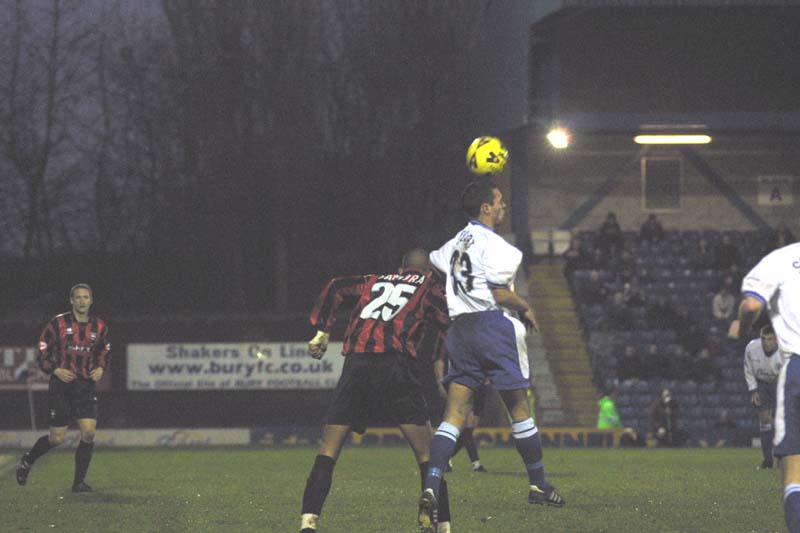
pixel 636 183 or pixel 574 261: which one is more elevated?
pixel 636 183

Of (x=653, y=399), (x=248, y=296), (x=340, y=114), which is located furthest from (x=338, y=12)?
(x=653, y=399)

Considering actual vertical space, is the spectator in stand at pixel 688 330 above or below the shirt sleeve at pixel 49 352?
below

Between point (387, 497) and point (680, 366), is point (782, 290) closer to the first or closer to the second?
point (387, 497)

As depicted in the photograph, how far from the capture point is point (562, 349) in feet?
114

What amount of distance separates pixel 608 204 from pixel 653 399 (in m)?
9.18

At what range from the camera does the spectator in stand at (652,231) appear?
123 feet

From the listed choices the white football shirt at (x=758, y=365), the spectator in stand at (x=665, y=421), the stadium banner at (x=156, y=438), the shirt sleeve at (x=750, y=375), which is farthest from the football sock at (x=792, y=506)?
the stadium banner at (x=156, y=438)

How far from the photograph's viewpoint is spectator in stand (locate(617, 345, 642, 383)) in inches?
1276

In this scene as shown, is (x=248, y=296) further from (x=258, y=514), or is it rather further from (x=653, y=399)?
(x=258, y=514)

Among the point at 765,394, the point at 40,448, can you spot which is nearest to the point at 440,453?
the point at 40,448

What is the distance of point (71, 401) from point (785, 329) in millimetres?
9022

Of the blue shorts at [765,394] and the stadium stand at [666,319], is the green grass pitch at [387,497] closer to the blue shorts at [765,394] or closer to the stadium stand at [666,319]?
the blue shorts at [765,394]

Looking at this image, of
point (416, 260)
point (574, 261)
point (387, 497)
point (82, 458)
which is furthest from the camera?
point (574, 261)

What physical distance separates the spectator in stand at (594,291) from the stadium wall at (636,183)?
437 cm
